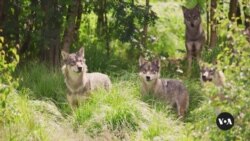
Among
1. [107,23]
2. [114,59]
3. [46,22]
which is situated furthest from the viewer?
[107,23]

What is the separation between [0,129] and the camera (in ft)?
25.8

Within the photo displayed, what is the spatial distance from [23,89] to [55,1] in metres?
2.52

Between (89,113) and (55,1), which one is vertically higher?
(55,1)

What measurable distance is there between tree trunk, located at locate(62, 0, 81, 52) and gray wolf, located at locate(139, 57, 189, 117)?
2364mm

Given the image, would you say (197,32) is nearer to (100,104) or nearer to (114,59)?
(114,59)

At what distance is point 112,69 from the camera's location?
38.5ft

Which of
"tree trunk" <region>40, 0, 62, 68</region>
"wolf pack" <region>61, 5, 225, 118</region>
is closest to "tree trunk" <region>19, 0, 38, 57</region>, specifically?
"tree trunk" <region>40, 0, 62, 68</region>

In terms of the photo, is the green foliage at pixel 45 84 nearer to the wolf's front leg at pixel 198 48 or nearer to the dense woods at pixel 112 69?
the dense woods at pixel 112 69

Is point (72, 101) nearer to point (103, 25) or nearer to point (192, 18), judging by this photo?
point (103, 25)

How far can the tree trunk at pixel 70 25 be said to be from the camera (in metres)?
11.6

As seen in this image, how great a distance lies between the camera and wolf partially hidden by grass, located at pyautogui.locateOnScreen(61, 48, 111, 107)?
30.8 feet

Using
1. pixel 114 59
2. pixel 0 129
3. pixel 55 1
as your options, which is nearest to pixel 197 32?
pixel 114 59

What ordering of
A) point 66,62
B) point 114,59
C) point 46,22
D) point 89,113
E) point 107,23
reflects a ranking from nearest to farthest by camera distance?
point 89,113 → point 66,62 → point 46,22 → point 114,59 → point 107,23

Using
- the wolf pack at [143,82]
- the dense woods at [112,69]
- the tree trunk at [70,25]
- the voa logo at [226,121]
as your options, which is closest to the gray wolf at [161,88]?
the wolf pack at [143,82]
